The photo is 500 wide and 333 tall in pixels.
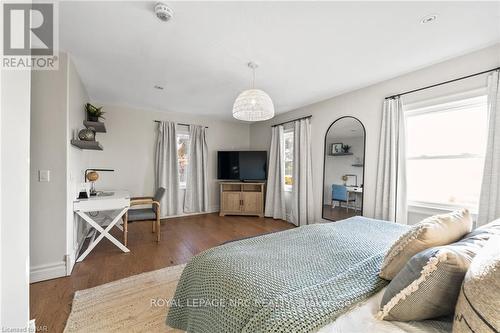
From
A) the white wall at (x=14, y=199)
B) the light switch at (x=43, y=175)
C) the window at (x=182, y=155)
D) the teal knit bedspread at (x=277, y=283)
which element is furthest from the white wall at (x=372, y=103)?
the light switch at (x=43, y=175)

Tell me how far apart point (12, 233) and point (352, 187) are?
11.8 ft

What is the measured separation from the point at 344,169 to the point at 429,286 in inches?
110

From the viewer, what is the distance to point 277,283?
0.96 meters

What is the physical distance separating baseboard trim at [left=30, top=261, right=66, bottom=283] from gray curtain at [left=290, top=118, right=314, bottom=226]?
11.5ft

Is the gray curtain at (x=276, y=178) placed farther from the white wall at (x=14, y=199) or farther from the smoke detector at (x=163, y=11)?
the white wall at (x=14, y=199)

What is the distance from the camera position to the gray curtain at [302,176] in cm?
387

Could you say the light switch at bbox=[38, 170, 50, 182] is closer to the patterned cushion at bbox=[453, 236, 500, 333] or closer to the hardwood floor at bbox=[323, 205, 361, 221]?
the patterned cushion at bbox=[453, 236, 500, 333]

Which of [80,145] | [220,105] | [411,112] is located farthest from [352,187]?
[80,145]

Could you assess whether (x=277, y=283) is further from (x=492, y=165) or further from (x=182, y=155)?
(x=182, y=155)

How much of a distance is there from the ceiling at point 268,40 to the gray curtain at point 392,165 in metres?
0.53

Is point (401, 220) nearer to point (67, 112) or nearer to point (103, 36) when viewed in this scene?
point (103, 36)

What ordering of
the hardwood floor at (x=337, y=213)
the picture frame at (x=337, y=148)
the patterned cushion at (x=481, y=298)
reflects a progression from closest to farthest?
the patterned cushion at (x=481, y=298) < the hardwood floor at (x=337, y=213) < the picture frame at (x=337, y=148)

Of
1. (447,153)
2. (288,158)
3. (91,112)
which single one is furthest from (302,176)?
(91,112)

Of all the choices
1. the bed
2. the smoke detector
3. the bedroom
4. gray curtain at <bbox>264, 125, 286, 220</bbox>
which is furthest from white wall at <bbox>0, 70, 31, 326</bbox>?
gray curtain at <bbox>264, 125, 286, 220</bbox>
